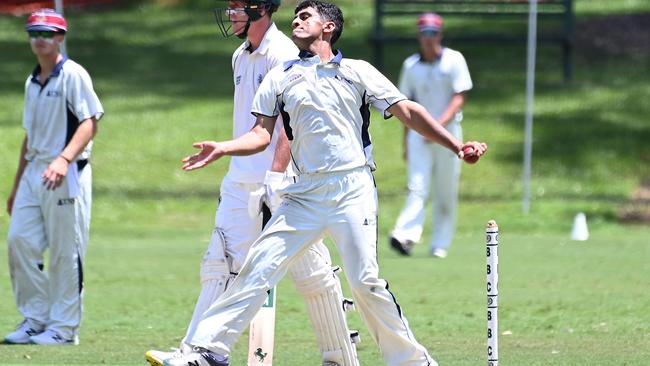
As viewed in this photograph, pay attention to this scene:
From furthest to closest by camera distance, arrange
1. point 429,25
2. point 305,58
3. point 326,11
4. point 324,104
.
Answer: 1. point 429,25
2. point 326,11
3. point 305,58
4. point 324,104

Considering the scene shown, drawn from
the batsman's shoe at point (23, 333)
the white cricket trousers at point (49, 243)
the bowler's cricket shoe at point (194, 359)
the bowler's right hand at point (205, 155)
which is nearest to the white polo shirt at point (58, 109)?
the white cricket trousers at point (49, 243)

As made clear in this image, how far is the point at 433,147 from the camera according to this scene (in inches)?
567

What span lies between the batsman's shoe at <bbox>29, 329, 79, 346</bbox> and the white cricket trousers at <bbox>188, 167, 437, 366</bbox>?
2.41m

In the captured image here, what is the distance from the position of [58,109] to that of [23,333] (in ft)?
5.06

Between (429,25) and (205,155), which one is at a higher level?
(429,25)

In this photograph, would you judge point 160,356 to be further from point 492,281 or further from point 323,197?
point 492,281

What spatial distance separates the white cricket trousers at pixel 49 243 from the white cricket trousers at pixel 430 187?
5040 millimetres

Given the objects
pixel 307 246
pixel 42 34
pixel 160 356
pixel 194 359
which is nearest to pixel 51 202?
pixel 42 34

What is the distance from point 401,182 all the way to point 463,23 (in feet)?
31.4

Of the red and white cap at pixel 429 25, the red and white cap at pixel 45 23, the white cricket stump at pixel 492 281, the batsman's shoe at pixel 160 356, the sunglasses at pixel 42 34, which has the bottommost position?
the batsman's shoe at pixel 160 356

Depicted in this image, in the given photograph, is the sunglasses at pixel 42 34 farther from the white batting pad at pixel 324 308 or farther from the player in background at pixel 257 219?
the white batting pad at pixel 324 308

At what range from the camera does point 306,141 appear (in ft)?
24.4

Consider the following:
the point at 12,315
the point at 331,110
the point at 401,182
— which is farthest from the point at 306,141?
the point at 401,182

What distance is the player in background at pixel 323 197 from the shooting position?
7355mm
